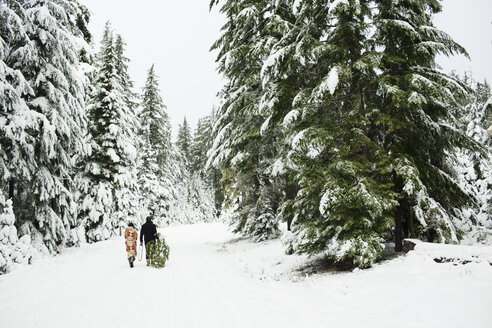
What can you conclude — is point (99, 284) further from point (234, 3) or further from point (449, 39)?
point (234, 3)

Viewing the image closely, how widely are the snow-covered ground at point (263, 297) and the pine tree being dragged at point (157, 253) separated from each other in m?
1.19

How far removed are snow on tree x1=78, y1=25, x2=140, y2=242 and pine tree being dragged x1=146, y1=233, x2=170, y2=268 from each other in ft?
25.5

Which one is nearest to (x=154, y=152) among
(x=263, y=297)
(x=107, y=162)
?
(x=107, y=162)

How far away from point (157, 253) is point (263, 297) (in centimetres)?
596

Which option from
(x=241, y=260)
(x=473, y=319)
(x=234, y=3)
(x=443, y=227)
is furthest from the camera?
(x=234, y=3)

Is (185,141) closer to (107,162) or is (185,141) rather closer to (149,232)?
(107,162)

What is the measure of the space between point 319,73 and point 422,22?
3419mm

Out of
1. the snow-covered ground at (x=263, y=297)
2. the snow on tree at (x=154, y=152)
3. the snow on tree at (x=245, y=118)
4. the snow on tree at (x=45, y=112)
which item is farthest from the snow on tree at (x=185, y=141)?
the snow-covered ground at (x=263, y=297)

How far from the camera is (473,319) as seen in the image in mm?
4422

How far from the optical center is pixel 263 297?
722 centimetres

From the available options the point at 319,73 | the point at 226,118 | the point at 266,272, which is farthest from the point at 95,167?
the point at 319,73

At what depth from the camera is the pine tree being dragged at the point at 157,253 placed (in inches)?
462

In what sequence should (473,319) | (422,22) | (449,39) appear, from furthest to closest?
1. (422,22)
2. (449,39)
3. (473,319)

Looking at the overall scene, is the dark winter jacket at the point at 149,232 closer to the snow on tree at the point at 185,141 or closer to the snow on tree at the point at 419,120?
the snow on tree at the point at 419,120
